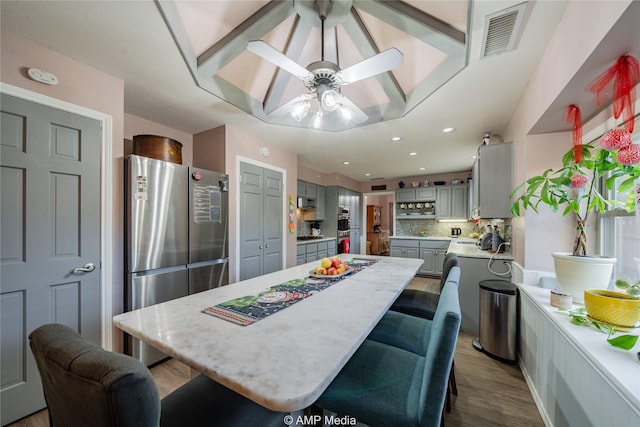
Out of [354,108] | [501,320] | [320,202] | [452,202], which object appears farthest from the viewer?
[452,202]

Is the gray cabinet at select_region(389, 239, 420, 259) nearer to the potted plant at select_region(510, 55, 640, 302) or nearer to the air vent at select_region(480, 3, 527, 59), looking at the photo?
the potted plant at select_region(510, 55, 640, 302)

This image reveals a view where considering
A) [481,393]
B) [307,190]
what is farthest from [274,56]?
[307,190]

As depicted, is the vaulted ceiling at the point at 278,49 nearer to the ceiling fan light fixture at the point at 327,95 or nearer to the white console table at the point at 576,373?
the ceiling fan light fixture at the point at 327,95

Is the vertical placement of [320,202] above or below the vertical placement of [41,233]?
above

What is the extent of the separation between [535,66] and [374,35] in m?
1.19

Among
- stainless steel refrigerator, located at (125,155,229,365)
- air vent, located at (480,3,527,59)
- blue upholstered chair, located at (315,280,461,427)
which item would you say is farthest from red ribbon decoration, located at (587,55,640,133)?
stainless steel refrigerator, located at (125,155,229,365)

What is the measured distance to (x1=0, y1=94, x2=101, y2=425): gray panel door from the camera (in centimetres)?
153

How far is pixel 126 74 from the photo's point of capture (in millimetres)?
1975

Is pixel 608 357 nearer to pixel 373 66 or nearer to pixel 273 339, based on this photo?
pixel 273 339

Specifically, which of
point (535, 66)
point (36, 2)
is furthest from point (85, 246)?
point (535, 66)

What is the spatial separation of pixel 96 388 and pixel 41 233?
180 cm

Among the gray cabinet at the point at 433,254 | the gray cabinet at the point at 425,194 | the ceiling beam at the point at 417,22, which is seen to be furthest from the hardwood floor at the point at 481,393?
the gray cabinet at the point at 425,194

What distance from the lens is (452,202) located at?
584 centimetres

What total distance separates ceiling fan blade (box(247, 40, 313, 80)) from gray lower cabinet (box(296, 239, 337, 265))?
331 cm
